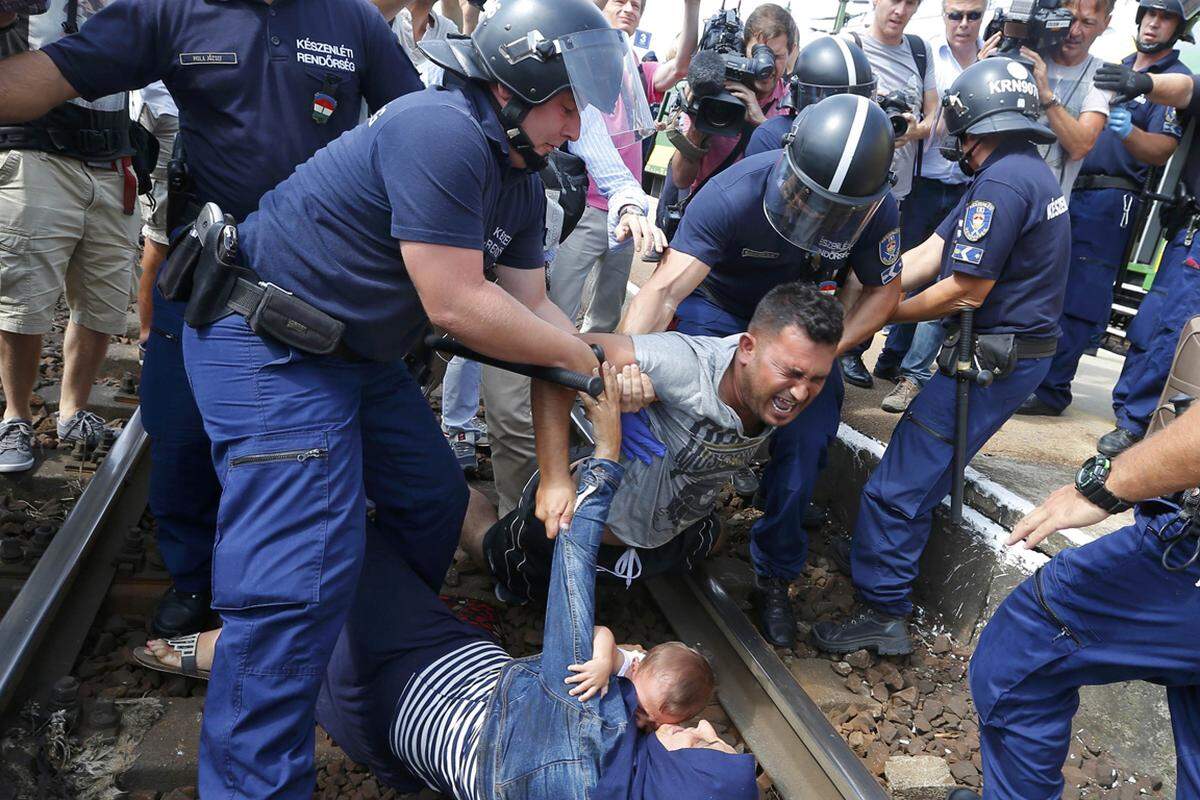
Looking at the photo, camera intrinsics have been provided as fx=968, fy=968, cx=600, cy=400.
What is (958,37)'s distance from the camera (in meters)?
6.07

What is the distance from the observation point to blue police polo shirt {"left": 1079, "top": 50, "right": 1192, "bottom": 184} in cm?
552

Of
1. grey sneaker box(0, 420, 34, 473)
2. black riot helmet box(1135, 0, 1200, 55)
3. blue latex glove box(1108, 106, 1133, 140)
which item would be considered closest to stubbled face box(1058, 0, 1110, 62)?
blue latex glove box(1108, 106, 1133, 140)

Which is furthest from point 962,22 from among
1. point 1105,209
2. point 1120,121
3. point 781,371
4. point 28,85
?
point 28,85

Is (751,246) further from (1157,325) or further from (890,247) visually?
(1157,325)

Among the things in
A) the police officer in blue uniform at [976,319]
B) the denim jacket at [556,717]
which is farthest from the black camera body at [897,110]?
the denim jacket at [556,717]

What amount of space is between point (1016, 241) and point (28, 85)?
3.57m

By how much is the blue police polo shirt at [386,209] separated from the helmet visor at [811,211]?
1.27m

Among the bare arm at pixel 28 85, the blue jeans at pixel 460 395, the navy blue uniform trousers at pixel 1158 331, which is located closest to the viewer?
the bare arm at pixel 28 85

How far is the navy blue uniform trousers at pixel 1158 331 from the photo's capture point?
16.3ft

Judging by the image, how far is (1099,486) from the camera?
8.57 feet

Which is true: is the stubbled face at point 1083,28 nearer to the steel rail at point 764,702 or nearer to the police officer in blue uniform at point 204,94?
the steel rail at point 764,702

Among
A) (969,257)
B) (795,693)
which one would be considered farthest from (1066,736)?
(969,257)

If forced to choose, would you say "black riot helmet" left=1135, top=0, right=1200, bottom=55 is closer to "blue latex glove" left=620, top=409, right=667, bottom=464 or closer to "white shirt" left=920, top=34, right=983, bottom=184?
"white shirt" left=920, top=34, right=983, bottom=184

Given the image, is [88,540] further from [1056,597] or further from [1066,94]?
[1066,94]
